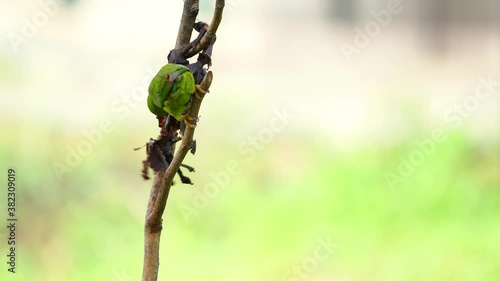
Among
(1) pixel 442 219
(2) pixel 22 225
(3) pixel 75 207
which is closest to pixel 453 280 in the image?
(1) pixel 442 219

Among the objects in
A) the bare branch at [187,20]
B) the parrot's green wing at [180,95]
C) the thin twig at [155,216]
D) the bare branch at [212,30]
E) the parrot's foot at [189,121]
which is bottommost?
the thin twig at [155,216]

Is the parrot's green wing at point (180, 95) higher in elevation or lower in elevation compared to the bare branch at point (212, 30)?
lower

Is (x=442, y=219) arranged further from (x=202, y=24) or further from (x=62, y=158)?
(x=202, y=24)

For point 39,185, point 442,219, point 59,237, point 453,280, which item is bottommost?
point 453,280

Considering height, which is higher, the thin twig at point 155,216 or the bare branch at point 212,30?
the bare branch at point 212,30

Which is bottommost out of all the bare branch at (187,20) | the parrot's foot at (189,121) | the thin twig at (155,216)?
the thin twig at (155,216)

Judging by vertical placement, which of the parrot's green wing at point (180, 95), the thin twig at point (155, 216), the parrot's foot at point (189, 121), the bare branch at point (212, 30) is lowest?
the thin twig at point (155, 216)
